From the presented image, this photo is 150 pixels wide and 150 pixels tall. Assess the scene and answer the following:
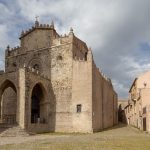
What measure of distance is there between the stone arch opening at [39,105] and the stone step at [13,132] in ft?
17.4

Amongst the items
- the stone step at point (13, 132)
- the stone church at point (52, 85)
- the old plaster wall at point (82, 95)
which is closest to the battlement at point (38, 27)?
the stone church at point (52, 85)

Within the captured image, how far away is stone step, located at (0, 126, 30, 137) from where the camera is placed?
29711 millimetres

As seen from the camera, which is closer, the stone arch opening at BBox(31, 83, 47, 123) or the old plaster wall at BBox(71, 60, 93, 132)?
the old plaster wall at BBox(71, 60, 93, 132)

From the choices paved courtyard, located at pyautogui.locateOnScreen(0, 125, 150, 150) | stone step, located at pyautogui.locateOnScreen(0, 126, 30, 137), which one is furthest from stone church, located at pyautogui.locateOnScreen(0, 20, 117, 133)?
paved courtyard, located at pyautogui.locateOnScreen(0, 125, 150, 150)

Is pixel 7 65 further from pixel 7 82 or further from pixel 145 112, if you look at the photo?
pixel 145 112

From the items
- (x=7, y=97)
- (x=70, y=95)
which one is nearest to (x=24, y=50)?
(x=7, y=97)

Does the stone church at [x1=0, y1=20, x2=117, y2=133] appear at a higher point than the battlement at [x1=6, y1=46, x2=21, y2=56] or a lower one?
lower

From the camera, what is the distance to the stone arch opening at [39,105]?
37900 mm

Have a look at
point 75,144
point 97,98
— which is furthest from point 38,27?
point 75,144

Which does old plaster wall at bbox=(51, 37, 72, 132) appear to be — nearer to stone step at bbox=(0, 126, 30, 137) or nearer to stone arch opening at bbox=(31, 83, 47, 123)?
stone arch opening at bbox=(31, 83, 47, 123)

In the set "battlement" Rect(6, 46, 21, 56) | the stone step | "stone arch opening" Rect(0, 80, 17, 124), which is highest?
"battlement" Rect(6, 46, 21, 56)

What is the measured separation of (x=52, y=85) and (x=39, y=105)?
2.95 metres

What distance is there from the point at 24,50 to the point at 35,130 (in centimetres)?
1239

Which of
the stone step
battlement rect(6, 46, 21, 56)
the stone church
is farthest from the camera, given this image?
battlement rect(6, 46, 21, 56)
